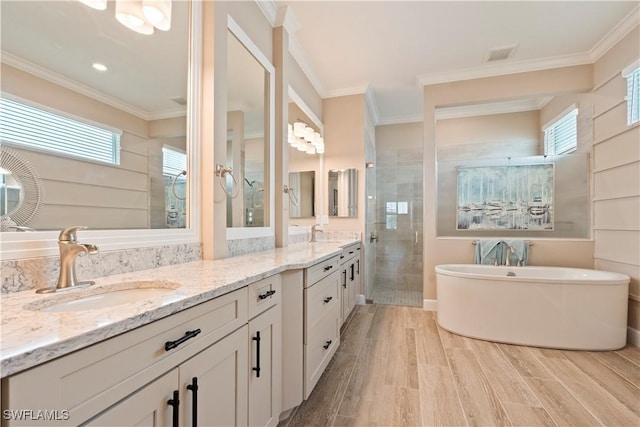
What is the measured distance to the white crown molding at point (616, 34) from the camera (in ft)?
7.89

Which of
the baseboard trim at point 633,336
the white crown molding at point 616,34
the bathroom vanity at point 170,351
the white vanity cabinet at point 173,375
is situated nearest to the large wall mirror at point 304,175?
the bathroom vanity at point 170,351

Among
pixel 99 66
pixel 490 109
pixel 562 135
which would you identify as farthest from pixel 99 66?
pixel 562 135

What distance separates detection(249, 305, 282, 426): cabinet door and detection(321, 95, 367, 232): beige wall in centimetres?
246

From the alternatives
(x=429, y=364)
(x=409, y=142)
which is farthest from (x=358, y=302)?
(x=409, y=142)

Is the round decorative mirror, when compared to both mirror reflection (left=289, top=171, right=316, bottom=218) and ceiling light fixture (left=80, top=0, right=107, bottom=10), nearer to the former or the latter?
ceiling light fixture (left=80, top=0, right=107, bottom=10)

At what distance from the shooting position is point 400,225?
15.3ft

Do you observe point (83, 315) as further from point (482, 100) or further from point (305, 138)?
point (482, 100)

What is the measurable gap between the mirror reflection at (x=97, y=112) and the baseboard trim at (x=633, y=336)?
3725mm

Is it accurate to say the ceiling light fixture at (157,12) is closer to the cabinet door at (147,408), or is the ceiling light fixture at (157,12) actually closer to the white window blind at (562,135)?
the cabinet door at (147,408)

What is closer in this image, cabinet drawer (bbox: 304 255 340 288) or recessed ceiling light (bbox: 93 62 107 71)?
recessed ceiling light (bbox: 93 62 107 71)

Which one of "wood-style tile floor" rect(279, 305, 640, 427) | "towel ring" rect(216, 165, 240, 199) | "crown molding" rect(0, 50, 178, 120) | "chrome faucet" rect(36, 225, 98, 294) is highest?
"crown molding" rect(0, 50, 178, 120)

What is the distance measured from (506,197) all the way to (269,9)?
11.2 ft

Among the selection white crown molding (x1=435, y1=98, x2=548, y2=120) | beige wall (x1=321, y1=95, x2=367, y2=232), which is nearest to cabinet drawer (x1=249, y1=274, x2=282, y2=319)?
beige wall (x1=321, y1=95, x2=367, y2=232)

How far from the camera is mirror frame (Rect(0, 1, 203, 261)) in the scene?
3.07 ft
